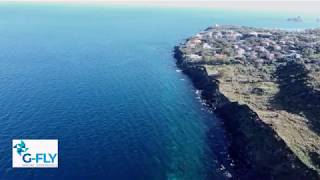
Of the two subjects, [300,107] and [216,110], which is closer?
[300,107]

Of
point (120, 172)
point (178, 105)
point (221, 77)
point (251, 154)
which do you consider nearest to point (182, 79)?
point (221, 77)

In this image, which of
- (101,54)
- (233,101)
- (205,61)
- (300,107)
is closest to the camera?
(300,107)

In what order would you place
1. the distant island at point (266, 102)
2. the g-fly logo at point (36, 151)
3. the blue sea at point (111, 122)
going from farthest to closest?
the distant island at point (266, 102) < the blue sea at point (111, 122) < the g-fly logo at point (36, 151)

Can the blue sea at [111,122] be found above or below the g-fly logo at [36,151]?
below

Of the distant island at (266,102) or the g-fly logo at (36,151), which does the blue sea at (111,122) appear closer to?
the distant island at (266,102)

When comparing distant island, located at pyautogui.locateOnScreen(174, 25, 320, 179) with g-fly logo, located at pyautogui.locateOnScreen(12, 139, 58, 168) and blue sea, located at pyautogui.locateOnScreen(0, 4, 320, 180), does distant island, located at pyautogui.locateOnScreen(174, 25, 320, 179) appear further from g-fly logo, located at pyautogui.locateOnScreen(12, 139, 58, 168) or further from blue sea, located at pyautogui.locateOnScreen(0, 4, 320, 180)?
g-fly logo, located at pyautogui.locateOnScreen(12, 139, 58, 168)

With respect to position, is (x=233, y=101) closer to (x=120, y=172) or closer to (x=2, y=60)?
(x=120, y=172)

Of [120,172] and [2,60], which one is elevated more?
[2,60]

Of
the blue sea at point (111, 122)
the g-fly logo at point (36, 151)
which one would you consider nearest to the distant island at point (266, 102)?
the blue sea at point (111, 122)

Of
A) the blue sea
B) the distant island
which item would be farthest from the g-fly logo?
the distant island
